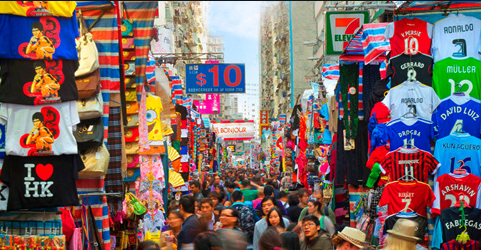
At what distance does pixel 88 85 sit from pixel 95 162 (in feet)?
2.60

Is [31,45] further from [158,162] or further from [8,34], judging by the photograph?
[158,162]

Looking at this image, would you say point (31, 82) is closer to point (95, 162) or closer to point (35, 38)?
point (35, 38)

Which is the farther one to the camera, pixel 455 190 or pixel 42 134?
pixel 455 190

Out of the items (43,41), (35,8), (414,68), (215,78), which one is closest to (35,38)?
(43,41)

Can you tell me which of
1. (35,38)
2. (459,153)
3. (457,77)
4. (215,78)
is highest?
(215,78)

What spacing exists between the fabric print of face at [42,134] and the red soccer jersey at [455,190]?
4619 millimetres

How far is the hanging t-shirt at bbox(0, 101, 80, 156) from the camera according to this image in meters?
4.96

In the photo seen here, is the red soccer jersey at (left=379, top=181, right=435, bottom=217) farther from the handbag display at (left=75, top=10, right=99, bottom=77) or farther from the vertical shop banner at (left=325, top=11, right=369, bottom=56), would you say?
the vertical shop banner at (left=325, top=11, right=369, bottom=56)

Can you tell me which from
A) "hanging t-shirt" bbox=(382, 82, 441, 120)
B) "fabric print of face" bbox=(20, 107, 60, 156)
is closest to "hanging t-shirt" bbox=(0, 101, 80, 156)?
"fabric print of face" bbox=(20, 107, 60, 156)

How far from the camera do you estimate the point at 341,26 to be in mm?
12805

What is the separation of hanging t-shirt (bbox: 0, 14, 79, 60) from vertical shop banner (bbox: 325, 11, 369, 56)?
8486 mm

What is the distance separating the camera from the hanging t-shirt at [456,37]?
7.18 m

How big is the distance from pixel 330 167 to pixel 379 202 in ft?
11.2

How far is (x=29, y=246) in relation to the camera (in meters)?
5.13
